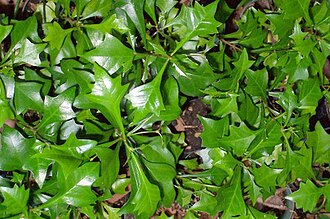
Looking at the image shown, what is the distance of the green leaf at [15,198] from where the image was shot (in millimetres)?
935

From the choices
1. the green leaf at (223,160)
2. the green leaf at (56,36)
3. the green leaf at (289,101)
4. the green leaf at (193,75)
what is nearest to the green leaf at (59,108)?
the green leaf at (56,36)

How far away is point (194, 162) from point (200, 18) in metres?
0.44

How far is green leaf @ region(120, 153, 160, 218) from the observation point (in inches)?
37.8

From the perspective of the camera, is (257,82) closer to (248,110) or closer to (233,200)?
(248,110)

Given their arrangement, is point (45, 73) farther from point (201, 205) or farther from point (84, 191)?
point (201, 205)

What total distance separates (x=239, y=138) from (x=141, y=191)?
234 millimetres

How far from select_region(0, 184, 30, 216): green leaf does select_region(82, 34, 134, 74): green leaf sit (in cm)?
29

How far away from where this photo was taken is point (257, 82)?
3.47 ft

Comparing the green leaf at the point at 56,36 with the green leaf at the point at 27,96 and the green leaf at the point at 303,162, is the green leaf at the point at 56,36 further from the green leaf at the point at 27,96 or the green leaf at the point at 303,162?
the green leaf at the point at 303,162

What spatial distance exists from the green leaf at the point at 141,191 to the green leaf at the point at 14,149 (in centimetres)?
20

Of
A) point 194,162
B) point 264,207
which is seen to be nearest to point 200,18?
point 194,162

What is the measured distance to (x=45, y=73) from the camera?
1.10 meters

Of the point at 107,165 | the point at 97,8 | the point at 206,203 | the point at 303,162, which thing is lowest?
the point at 206,203

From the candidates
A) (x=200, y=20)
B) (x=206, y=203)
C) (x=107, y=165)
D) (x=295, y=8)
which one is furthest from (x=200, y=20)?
(x=206, y=203)
